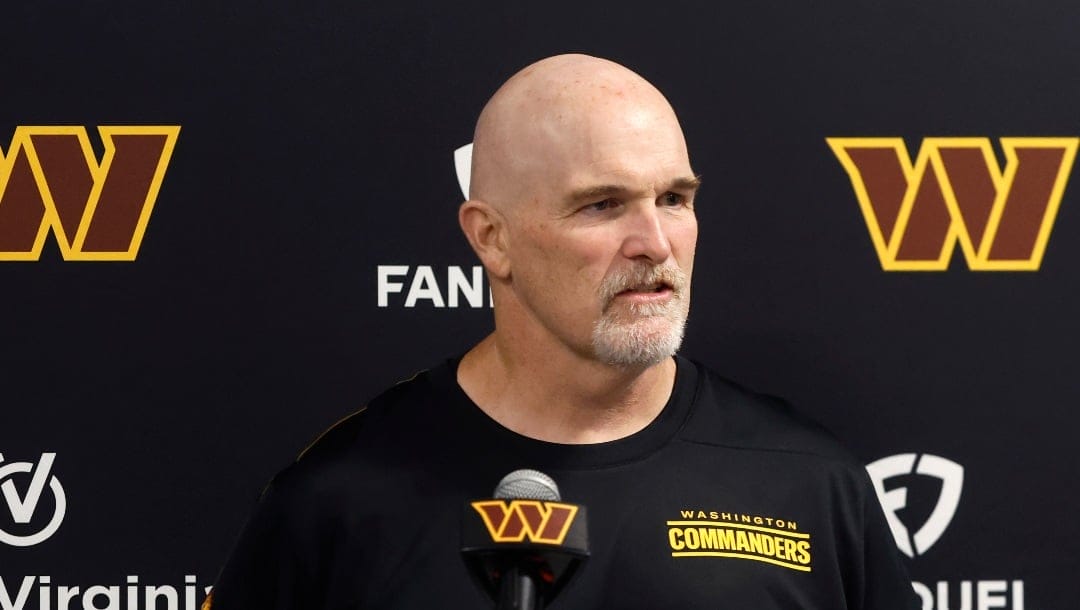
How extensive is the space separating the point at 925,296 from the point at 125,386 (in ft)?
3.84

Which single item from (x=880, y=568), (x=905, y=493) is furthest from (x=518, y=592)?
(x=905, y=493)

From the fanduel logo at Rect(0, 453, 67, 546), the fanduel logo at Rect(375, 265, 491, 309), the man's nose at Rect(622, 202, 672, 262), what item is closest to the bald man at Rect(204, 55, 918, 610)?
the man's nose at Rect(622, 202, 672, 262)

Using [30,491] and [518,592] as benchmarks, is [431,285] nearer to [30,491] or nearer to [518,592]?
[30,491]

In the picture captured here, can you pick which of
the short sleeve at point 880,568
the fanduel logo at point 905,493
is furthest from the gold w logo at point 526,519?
the fanduel logo at point 905,493

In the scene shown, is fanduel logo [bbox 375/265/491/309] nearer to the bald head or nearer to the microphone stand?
the bald head

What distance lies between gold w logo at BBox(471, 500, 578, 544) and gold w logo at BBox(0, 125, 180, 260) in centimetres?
107

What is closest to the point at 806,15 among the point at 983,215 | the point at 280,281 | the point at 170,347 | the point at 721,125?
the point at 721,125

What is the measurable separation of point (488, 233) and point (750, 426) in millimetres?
417

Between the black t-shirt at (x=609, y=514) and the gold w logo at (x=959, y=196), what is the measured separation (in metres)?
0.43

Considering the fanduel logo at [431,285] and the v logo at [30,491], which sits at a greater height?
the fanduel logo at [431,285]

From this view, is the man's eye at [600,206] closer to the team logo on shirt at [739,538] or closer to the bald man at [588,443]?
the bald man at [588,443]

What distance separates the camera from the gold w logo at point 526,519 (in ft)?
4.38

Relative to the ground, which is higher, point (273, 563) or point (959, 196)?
point (959, 196)

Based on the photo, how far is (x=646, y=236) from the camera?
5.81 feet
